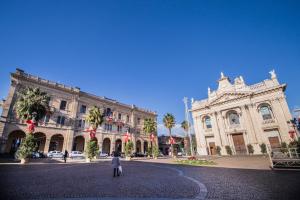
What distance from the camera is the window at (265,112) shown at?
32.3m

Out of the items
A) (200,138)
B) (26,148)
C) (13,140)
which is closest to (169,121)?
(200,138)

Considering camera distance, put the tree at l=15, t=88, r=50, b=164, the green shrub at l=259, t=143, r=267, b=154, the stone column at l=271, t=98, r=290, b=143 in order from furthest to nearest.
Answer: the green shrub at l=259, t=143, r=267, b=154 → the stone column at l=271, t=98, r=290, b=143 → the tree at l=15, t=88, r=50, b=164

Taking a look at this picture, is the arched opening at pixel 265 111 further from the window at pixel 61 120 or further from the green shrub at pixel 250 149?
the window at pixel 61 120

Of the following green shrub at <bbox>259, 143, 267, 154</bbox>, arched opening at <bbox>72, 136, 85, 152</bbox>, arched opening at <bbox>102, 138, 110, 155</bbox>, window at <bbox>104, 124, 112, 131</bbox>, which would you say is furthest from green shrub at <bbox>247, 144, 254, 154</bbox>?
arched opening at <bbox>72, 136, 85, 152</bbox>

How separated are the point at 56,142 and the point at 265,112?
153 feet

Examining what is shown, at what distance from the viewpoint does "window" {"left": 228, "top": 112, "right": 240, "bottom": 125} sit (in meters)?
36.4

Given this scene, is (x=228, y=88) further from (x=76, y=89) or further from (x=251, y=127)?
(x=76, y=89)

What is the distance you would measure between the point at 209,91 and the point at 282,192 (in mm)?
39733

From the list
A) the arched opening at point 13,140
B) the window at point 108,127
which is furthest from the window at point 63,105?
the window at point 108,127

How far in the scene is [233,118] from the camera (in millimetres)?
37219

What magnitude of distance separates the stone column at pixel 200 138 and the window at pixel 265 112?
14.2 metres

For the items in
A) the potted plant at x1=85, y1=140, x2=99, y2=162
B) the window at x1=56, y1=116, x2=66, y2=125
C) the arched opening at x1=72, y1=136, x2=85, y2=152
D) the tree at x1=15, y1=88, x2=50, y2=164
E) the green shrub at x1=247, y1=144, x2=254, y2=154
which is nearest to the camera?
the tree at x1=15, y1=88, x2=50, y2=164

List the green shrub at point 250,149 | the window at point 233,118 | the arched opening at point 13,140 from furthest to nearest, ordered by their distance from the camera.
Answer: the window at point 233,118 < the green shrub at point 250,149 < the arched opening at point 13,140

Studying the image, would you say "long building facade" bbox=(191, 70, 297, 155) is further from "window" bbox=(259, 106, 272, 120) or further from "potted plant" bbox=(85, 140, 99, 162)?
"potted plant" bbox=(85, 140, 99, 162)
